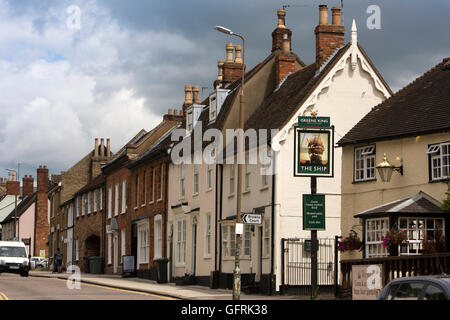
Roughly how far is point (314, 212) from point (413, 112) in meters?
7.08

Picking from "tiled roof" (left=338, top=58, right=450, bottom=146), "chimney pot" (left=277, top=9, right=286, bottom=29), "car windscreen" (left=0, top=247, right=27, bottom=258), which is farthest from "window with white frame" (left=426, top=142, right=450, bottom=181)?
"car windscreen" (left=0, top=247, right=27, bottom=258)

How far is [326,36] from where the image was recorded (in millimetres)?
34219

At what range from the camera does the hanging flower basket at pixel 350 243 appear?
27031 mm

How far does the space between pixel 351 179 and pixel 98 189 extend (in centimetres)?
3237

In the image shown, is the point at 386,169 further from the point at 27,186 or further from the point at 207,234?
the point at 27,186

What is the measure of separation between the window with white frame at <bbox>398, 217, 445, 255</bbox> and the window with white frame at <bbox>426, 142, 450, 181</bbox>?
157 centimetres

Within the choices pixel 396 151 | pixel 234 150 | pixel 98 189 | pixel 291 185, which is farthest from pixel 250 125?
pixel 98 189

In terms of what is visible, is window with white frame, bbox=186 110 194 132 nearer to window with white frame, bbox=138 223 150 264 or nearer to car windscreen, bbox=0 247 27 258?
window with white frame, bbox=138 223 150 264

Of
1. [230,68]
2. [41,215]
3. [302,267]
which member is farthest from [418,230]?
[41,215]

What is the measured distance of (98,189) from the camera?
194 feet

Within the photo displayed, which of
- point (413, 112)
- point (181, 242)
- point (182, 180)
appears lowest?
point (181, 242)
